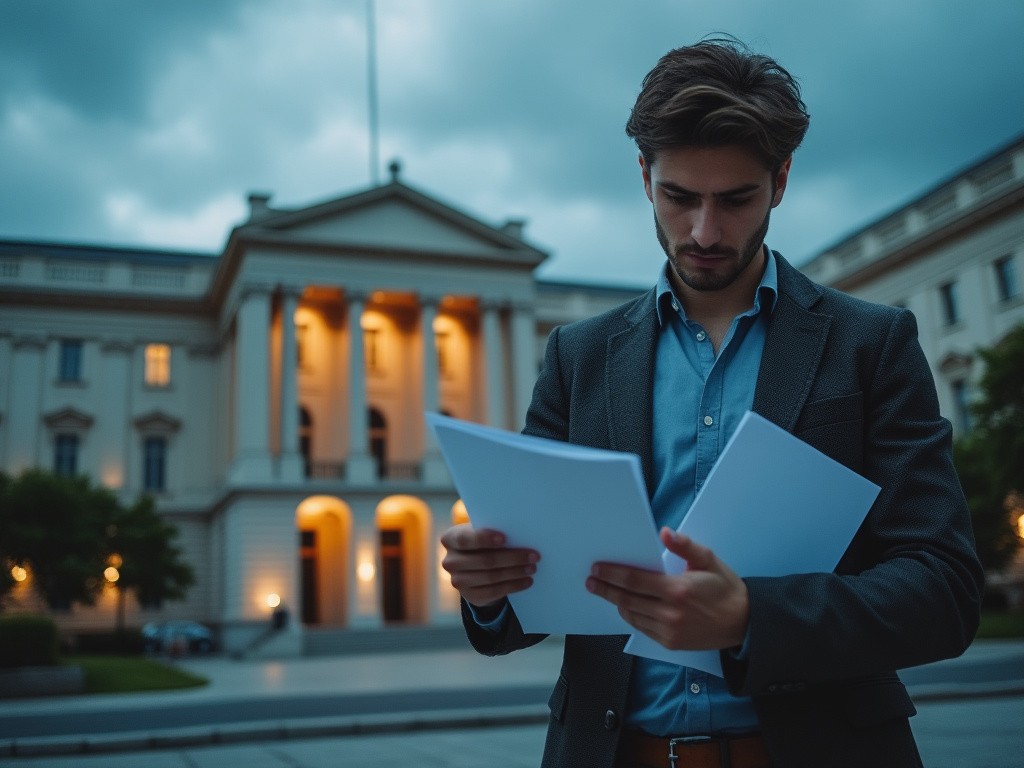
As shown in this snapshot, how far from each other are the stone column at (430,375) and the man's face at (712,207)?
133ft

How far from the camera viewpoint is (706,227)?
6.75ft

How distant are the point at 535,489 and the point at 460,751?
8961 mm

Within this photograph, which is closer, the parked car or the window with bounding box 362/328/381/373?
the parked car

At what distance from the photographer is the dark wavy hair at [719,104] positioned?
1.99 metres

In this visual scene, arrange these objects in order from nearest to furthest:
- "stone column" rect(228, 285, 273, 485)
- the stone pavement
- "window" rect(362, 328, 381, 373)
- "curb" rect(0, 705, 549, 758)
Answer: the stone pavement < "curb" rect(0, 705, 549, 758) < "stone column" rect(228, 285, 273, 485) < "window" rect(362, 328, 381, 373)

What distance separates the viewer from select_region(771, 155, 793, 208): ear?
7.06ft

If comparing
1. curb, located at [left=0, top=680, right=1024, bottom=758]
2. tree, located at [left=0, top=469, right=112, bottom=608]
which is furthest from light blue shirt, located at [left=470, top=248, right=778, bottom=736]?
tree, located at [left=0, top=469, right=112, bottom=608]

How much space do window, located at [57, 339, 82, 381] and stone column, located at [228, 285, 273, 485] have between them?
30.7 ft

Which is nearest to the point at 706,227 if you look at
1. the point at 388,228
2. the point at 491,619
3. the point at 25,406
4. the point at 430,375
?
the point at 491,619

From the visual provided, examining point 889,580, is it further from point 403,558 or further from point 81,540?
point 403,558

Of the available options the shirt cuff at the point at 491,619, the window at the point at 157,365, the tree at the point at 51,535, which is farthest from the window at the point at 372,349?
the shirt cuff at the point at 491,619

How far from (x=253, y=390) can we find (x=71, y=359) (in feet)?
36.1

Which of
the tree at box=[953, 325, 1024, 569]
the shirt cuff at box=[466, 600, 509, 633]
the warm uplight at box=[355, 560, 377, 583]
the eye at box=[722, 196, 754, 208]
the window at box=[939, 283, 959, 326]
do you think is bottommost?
the shirt cuff at box=[466, 600, 509, 633]

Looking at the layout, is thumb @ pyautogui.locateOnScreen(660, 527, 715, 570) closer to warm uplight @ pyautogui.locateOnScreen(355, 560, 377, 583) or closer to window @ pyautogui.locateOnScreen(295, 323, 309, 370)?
warm uplight @ pyautogui.locateOnScreen(355, 560, 377, 583)
